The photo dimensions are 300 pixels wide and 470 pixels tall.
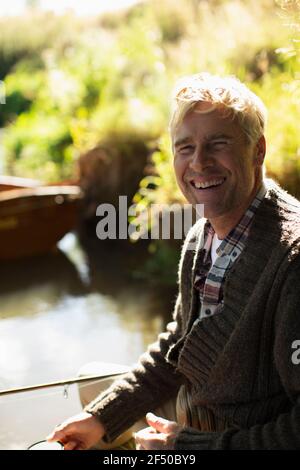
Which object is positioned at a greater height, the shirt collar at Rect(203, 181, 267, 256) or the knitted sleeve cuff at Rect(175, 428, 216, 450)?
the shirt collar at Rect(203, 181, 267, 256)

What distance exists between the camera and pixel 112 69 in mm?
7402

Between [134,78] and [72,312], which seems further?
[134,78]

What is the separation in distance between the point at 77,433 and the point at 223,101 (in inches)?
27.4

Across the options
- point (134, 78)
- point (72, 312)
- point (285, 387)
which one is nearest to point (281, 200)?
point (285, 387)

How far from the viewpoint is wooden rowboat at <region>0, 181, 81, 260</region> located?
4.79 meters

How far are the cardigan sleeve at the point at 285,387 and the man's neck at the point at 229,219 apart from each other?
7.7 inches

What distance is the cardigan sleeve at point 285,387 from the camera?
111cm

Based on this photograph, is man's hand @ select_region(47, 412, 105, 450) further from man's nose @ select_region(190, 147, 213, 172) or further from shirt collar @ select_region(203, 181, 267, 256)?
man's nose @ select_region(190, 147, 213, 172)

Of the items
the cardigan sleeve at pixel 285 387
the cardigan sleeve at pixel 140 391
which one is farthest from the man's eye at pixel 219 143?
the cardigan sleeve at pixel 140 391

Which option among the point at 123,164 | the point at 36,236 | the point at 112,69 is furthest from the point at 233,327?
the point at 112,69

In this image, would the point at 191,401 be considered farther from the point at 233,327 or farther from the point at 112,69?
the point at 112,69

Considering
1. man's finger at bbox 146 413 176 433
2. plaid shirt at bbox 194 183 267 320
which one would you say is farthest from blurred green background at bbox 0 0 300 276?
man's finger at bbox 146 413 176 433

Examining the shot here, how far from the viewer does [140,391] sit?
1.53 m

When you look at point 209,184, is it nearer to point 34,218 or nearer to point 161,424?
point 161,424
